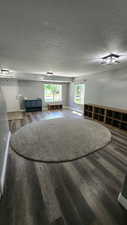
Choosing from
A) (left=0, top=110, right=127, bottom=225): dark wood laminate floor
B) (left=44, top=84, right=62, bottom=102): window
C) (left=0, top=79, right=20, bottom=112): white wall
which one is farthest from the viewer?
(left=44, top=84, right=62, bottom=102): window

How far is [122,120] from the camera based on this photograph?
3.64m

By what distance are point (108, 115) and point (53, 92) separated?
452cm

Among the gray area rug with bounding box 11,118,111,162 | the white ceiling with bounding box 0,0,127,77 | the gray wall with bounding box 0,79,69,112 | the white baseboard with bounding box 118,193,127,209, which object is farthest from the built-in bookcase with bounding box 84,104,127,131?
the gray wall with bounding box 0,79,69,112

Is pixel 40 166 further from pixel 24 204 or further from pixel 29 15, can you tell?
pixel 29 15

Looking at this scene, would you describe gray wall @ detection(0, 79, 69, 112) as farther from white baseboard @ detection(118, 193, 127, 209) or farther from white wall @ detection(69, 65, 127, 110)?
white baseboard @ detection(118, 193, 127, 209)

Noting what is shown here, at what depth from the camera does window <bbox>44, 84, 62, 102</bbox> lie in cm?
705

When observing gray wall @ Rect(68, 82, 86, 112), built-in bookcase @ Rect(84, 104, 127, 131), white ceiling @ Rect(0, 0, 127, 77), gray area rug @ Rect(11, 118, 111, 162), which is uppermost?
white ceiling @ Rect(0, 0, 127, 77)

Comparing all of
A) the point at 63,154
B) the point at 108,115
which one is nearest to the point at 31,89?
the point at 108,115

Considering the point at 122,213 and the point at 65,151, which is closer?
the point at 122,213

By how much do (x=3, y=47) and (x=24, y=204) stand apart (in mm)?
3019

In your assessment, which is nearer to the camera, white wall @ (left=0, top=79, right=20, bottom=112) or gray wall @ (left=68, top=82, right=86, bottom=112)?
white wall @ (left=0, top=79, right=20, bottom=112)

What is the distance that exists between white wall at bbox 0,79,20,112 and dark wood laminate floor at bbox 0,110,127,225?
4759mm

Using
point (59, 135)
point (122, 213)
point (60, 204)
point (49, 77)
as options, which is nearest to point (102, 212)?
point (122, 213)

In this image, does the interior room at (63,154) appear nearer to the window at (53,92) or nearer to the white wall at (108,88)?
the white wall at (108,88)
